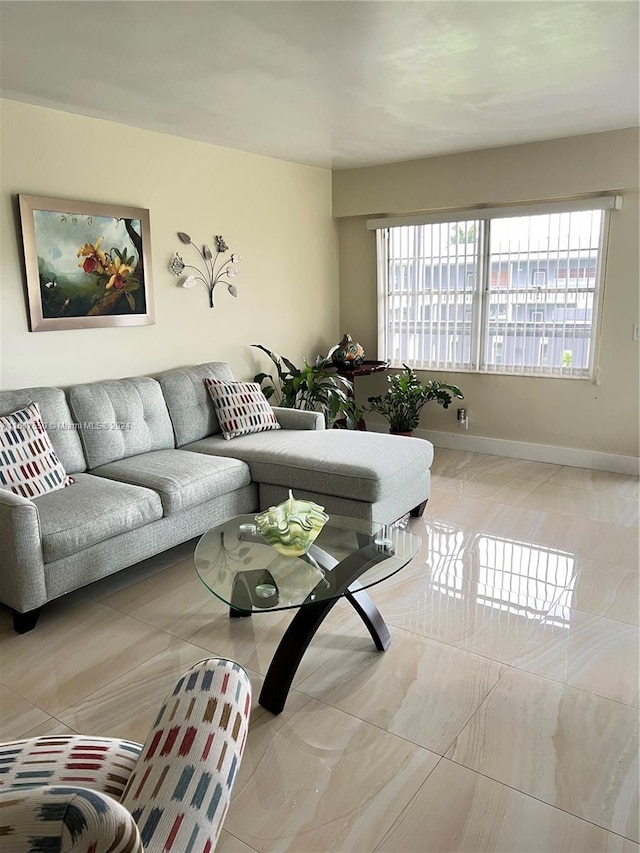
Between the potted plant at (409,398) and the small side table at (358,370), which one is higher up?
the small side table at (358,370)

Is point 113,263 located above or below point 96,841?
above

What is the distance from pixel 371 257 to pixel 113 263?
2510mm

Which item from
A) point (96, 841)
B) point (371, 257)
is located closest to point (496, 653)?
point (96, 841)

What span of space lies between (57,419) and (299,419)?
1.55 meters

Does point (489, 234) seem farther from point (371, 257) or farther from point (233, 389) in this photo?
point (233, 389)

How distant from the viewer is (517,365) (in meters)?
5.03

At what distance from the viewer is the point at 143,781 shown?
3.58 feet

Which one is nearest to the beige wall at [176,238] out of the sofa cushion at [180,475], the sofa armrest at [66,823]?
the sofa cushion at [180,475]

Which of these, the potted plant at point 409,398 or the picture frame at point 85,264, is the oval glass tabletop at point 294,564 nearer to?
the picture frame at point 85,264

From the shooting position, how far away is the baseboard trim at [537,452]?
470 centimetres

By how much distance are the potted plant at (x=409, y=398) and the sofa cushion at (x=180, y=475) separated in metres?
1.86

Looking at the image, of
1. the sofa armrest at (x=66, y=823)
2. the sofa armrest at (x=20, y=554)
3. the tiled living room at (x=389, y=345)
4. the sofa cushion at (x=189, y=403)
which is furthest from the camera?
the sofa cushion at (x=189, y=403)

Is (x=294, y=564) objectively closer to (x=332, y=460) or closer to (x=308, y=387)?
(x=332, y=460)

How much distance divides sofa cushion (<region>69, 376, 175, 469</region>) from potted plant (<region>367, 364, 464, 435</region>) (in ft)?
6.47
